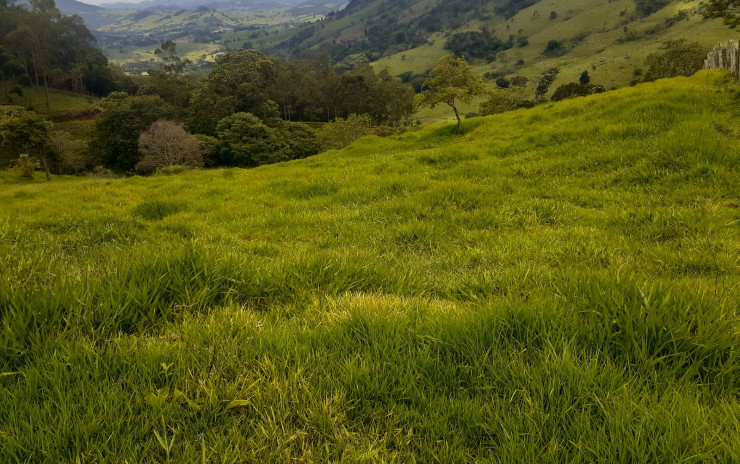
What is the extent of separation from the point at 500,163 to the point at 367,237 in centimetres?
745

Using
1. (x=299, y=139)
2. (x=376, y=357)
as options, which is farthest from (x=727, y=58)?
(x=299, y=139)

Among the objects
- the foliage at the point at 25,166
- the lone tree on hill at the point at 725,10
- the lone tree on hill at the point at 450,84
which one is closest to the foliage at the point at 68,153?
the foliage at the point at 25,166

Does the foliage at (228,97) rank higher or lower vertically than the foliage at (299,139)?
higher

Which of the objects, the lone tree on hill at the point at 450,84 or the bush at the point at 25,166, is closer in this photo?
the lone tree on hill at the point at 450,84

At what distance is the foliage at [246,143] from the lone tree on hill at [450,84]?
199ft

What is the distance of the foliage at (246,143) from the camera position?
7938 centimetres

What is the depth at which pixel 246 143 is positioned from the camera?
80.2 metres

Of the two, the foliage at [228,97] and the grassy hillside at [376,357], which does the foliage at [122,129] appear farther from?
the grassy hillside at [376,357]

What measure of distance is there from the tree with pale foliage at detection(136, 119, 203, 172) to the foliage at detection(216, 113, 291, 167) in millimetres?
6747

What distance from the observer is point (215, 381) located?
208 cm

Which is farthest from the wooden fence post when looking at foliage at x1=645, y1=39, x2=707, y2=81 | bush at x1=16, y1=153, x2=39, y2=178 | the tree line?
bush at x1=16, y1=153, x2=39, y2=178

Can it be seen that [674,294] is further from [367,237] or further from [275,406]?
[367,237]

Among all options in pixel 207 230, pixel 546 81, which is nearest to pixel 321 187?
pixel 207 230

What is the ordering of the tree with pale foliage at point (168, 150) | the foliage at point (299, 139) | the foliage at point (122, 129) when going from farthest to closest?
the foliage at point (299, 139) < the foliage at point (122, 129) < the tree with pale foliage at point (168, 150)
